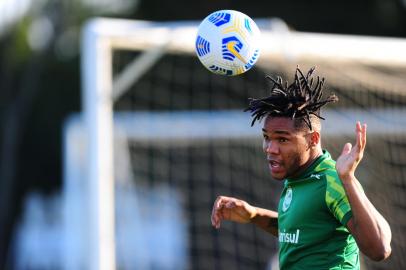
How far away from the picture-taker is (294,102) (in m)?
5.21

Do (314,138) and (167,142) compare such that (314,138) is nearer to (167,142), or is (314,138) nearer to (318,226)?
(318,226)

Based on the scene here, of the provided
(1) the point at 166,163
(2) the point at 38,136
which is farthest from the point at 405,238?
(2) the point at 38,136

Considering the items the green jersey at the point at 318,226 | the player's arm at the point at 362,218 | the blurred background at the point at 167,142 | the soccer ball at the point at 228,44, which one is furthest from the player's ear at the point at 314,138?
the blurred background at the point at 167,142

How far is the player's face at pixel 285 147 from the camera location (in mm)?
5078

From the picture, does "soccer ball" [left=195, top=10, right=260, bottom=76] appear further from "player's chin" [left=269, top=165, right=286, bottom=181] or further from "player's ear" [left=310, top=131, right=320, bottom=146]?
"player's chin" [left=269, top=165, right=286, bottom=181]

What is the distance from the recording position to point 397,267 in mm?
12469

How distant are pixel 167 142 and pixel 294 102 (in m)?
10.6

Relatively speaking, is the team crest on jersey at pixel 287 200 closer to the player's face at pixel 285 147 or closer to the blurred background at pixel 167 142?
the player's face at pixel 285 147

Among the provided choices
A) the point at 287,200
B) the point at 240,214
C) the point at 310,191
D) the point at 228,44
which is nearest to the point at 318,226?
the point at 310,191

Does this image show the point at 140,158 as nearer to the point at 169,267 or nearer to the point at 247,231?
the point at 247,231

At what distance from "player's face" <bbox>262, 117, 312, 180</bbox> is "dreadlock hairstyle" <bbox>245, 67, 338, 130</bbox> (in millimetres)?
76

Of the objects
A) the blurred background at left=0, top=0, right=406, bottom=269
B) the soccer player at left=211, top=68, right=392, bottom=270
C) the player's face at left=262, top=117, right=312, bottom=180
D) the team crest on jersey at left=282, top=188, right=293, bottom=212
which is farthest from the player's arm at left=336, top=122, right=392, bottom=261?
the blurred background at left=0, top=0, right=406, bottom=269

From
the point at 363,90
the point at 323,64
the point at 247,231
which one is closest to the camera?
the point at 323,64

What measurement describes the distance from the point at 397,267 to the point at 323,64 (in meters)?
3.44
